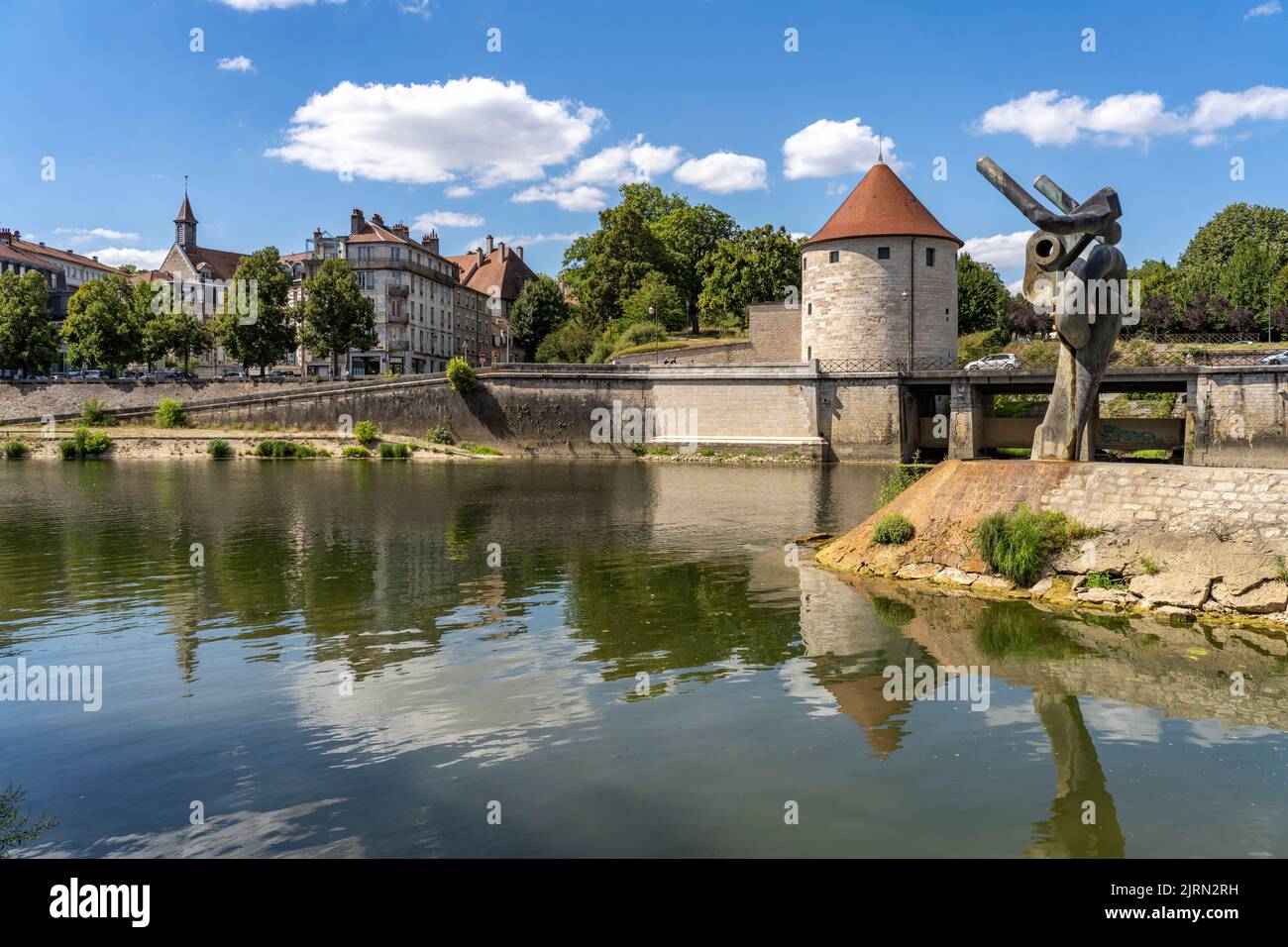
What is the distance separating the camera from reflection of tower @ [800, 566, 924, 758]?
34.9ft

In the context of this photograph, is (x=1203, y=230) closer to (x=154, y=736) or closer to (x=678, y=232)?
(x=678, y=232)

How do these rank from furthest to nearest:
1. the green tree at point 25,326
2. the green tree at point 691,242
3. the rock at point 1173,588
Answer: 1. the green tree at point 691,242
2. the green tree at point 25,326
3. the rock at point 1173,588

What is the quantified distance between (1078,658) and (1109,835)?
5.63 metres

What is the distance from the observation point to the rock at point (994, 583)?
16.9 metres

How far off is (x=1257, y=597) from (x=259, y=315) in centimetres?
6779

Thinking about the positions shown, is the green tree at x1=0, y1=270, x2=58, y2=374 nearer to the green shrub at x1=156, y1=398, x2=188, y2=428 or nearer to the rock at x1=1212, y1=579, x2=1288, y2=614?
the green shrub at x1=156, y1=398, x2=188, y2=428

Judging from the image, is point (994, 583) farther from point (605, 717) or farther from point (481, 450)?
point (481, 450)

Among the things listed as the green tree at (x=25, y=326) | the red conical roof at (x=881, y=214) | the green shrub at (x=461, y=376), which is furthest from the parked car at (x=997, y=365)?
the green tree at (x=25, y=326)

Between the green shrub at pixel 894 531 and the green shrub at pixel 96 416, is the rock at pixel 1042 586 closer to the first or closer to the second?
the green shrub at pixel 894 531

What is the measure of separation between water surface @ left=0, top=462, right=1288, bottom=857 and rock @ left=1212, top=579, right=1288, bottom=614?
30.3 inches

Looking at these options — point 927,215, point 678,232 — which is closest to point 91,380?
point 678,232

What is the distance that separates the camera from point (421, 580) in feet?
64.0

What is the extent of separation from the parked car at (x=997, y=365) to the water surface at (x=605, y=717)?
121ft

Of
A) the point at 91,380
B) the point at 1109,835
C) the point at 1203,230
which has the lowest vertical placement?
the point at 1109,835
